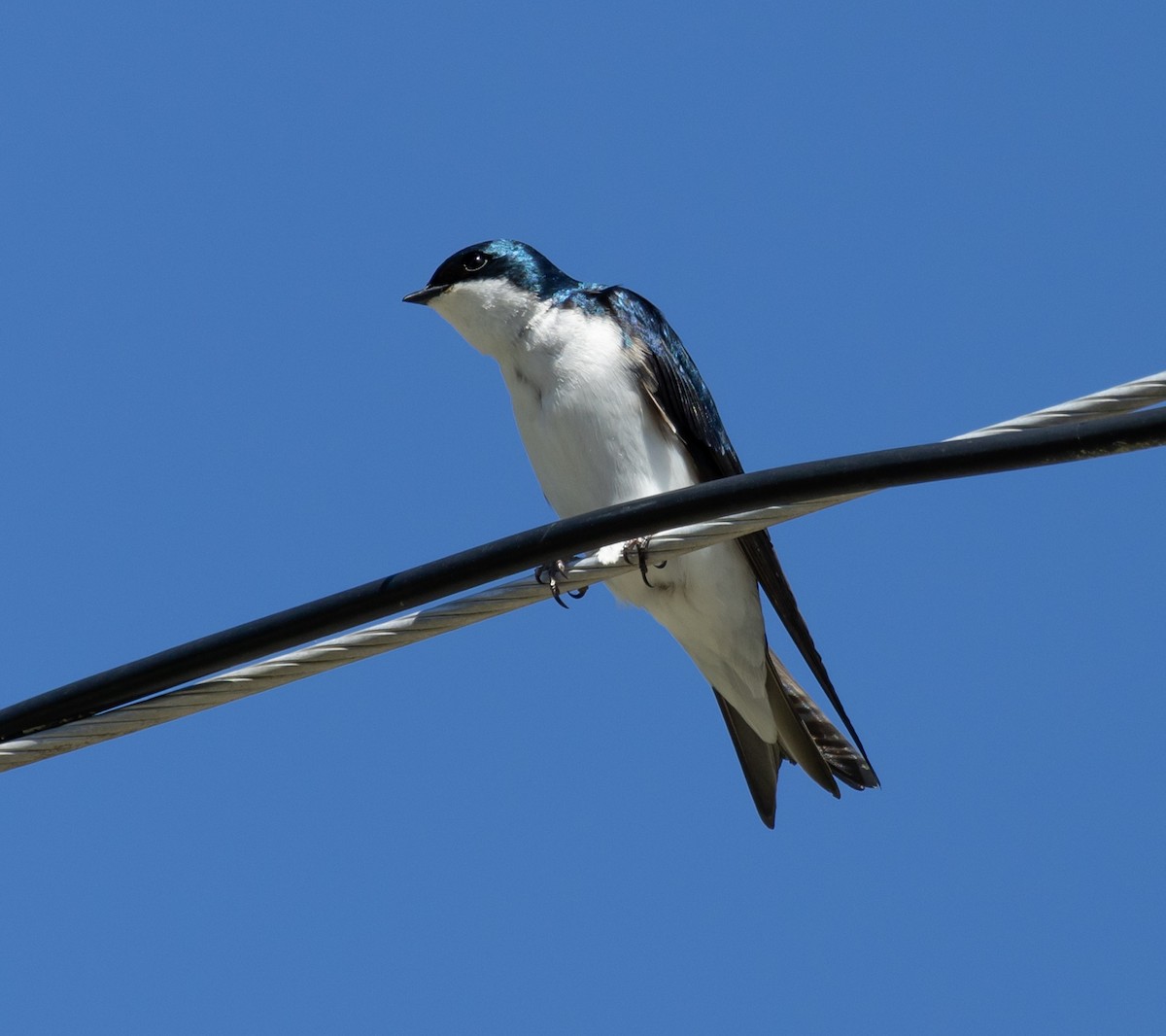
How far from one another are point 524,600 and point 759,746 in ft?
8.10

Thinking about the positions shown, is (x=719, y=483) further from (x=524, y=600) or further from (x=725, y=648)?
(x=725, y=648)

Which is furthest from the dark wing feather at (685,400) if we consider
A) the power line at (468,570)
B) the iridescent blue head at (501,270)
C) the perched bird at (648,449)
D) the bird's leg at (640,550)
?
the power line at (468,570)

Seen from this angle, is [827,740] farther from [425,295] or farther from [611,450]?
[425,295]

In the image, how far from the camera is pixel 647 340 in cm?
561

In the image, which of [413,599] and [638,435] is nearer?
[413,599]

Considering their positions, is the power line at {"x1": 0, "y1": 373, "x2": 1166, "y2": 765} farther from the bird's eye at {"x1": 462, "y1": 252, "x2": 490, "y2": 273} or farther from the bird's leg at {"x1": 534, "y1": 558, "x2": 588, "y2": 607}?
the bird's eye at {"x1": 462, "y1": 252, "x2": 490, "y2": 273}

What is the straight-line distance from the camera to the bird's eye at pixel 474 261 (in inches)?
234

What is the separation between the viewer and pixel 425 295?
603cm

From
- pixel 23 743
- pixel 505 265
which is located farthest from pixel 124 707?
pixel 505 265

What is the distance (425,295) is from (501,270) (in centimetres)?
35

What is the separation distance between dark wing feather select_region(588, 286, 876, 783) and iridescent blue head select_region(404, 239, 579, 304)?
0.17m

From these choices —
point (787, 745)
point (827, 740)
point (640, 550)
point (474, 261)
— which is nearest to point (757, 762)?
point (787, 745)

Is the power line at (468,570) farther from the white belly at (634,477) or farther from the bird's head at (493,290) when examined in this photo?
the bird's head at (493,290)

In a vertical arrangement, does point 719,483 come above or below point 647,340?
below
